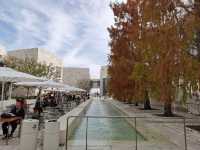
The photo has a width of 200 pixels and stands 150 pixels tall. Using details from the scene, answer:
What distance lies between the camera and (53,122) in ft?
29.4

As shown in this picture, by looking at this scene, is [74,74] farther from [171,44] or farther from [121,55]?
[171,44]

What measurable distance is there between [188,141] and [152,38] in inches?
226

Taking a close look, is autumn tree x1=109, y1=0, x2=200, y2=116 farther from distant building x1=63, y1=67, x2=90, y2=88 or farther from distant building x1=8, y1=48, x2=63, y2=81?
distant building x1=63, y1=67, x2=90, y2=88

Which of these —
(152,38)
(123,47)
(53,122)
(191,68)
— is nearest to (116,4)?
(123,47)

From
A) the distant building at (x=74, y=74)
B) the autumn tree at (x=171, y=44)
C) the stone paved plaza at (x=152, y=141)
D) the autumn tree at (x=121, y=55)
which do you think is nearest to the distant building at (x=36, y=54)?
the distant building at (x=74, y=74)

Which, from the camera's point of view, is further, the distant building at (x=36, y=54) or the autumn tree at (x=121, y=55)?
the distant building at (x=36, y=54)

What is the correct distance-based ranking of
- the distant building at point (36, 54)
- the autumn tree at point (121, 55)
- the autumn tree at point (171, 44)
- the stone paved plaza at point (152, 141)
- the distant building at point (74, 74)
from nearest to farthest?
1. the stone paved plaza at point (152, 141)
2. the autumn tree at point (171, 44)
3. the autumn tree at point (121, 55)
4. the distant building at point (36, 54)
5. the distant building at point (74, 74)

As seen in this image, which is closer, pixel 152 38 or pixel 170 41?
Answer: pixel 170 41

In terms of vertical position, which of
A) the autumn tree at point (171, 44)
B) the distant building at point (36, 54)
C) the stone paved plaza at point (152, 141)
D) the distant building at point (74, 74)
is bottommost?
the stone paved plaza at point (152, 141)

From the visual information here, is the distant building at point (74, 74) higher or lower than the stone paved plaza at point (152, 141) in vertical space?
higher

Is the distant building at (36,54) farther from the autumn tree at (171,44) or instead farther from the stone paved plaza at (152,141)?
the stone paved plaza at (152,141)

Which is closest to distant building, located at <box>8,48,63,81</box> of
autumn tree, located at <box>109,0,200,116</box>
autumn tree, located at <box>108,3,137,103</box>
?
autumn tree, located at <box>108,3,137,103</box>

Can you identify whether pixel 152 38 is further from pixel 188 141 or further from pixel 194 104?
pixel 194 104

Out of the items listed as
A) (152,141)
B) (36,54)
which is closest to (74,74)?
(36,54)
